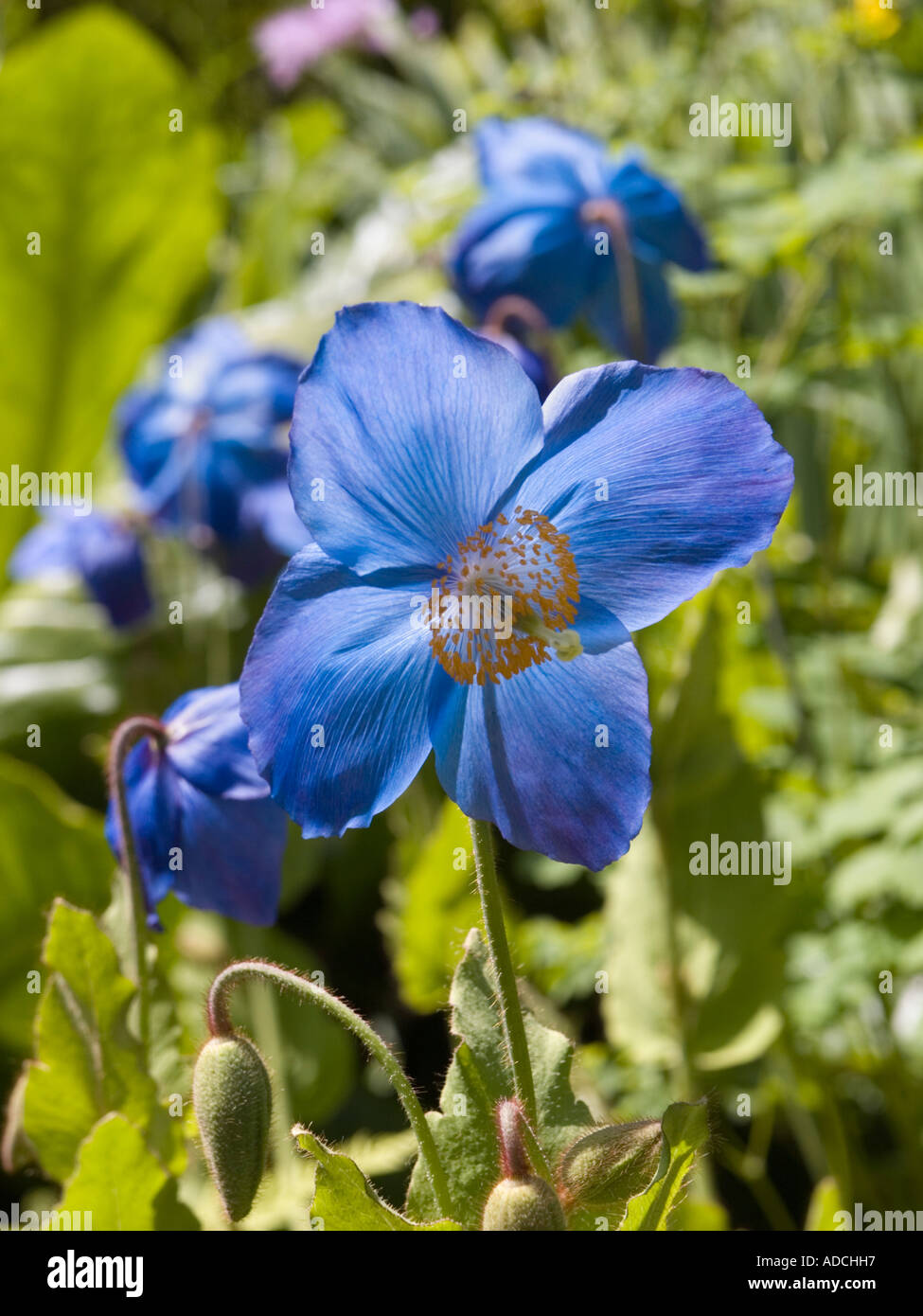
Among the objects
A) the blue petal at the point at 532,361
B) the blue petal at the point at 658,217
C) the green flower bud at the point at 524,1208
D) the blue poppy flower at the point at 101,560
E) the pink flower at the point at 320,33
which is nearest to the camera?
the green flower bud at the point at 524,1208

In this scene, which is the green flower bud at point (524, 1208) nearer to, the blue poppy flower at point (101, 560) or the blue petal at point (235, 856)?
the blue petal at point (235, 856)

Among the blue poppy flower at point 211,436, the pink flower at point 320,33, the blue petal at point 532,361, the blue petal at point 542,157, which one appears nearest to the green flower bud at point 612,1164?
the blue petal at point 532,361

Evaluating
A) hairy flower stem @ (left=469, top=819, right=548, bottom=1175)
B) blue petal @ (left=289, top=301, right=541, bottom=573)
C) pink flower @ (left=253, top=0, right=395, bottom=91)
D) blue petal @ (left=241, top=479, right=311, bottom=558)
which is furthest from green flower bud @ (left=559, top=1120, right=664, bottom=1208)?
pink flower @ (left=253, top=0, right=395, bottom=91)

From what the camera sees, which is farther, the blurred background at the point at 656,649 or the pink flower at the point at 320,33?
the pink flower at the point at 320,33

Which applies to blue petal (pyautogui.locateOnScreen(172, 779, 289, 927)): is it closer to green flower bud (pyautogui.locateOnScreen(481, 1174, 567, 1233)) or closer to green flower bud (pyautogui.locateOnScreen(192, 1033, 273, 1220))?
green flower bud (pyautogui.locateOnScreen(192, 1033, 273, 1220))

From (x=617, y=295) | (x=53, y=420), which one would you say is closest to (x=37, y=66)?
(x=53, y=420)

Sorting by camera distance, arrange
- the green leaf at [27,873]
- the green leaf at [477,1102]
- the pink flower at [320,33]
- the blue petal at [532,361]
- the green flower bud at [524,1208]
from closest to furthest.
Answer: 1. the green flower bud at [524,1208]
2. the green leaf at [477,1102]
3. the blue petal at [532,361]
4. the green leaf at [27,873]
5. the pink flower at [320,33]

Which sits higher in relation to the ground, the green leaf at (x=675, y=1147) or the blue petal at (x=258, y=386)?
the blue petal at (x=258, y=386)

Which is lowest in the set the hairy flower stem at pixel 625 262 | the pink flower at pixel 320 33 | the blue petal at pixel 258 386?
the hairy flower stem at pixel 625 262
